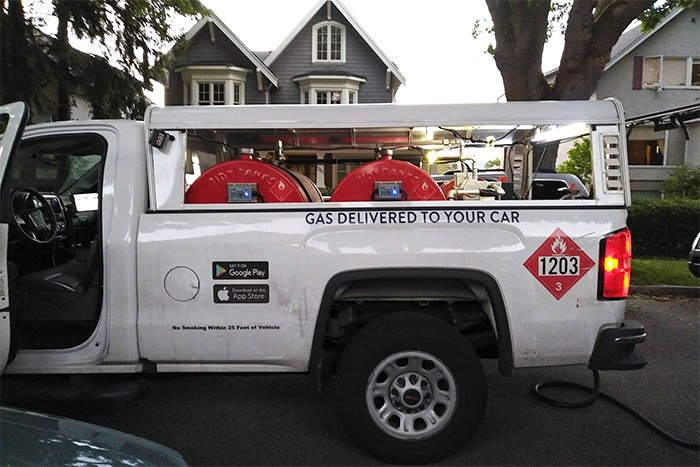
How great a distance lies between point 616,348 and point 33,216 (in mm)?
4060

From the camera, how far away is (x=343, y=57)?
76.0 ft

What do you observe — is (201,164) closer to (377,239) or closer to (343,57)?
(377,239)

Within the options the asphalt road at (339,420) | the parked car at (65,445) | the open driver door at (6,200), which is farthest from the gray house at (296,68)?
the parked car at (65,445)

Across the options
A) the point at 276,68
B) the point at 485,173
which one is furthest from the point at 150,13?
the point at 276,68

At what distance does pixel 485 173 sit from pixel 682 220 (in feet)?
22.8

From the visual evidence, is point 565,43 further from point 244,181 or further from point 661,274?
point 244,181

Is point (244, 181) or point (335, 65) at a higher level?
point (335, 65)

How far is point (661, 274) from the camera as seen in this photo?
30.1 feet

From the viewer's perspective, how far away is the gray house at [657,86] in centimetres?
2366

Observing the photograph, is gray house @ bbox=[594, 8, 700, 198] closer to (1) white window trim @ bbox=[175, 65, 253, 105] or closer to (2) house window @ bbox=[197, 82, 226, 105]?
(1) white window trim @ bbox=[175, 65, 253, 105]

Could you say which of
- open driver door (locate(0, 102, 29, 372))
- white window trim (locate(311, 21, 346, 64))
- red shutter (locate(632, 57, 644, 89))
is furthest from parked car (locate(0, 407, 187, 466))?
red shutter (locate(632, 57, 644, 89))

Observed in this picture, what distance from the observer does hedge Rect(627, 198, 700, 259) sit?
11.2 m

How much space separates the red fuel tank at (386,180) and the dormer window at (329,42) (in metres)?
20.4

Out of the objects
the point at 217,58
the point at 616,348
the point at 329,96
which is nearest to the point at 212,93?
the point at 217,58
